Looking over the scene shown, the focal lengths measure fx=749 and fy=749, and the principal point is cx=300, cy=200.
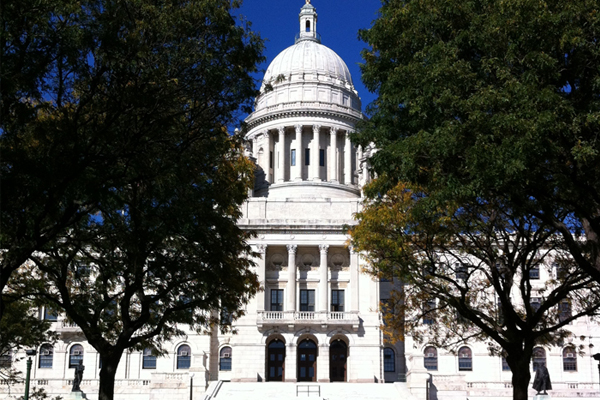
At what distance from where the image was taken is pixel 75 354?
202 feet

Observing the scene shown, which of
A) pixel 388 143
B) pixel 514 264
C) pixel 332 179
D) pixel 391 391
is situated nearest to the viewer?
pixel 388 143

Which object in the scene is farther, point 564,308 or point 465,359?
point 465,359

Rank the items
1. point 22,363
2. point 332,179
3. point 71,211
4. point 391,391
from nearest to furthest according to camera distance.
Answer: point 71,211
point 391,391
point 22,363
point 332,179

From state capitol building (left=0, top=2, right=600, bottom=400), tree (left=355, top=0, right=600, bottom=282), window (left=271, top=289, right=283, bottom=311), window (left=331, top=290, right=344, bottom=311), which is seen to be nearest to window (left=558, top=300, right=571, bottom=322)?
A: tree (left=355, top=0, right=600, bottom=282)

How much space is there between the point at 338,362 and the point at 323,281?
6799mm

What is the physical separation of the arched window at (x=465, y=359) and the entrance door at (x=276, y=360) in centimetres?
1456

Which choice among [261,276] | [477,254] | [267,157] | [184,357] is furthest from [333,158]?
[477,254]

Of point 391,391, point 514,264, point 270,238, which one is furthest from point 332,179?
point 514,264

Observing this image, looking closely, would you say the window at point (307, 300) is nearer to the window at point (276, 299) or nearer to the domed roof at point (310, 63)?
the window at point (276, 299)

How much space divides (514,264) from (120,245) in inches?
533

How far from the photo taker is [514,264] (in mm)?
26250

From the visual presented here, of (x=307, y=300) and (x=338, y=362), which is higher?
(x=307, y=300)

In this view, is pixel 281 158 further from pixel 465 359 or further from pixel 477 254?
pixel 477 254

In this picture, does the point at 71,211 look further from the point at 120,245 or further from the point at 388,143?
the point at 388,143
